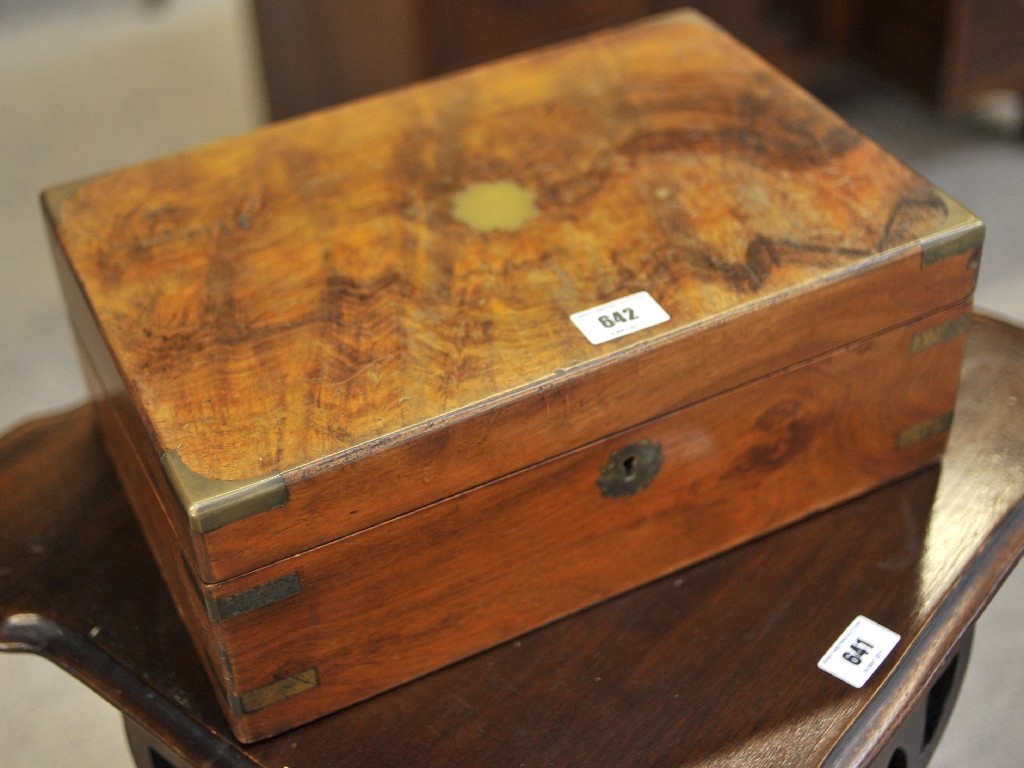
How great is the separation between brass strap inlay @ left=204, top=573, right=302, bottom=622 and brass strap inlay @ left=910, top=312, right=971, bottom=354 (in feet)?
1.67

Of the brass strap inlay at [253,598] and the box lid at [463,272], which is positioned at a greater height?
the box lid at [463,272]

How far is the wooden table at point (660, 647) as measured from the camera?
3.00ft

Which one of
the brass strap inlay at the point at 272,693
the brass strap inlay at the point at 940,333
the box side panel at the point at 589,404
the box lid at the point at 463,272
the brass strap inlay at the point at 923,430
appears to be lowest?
the brass strap inlay at the point at 272,693

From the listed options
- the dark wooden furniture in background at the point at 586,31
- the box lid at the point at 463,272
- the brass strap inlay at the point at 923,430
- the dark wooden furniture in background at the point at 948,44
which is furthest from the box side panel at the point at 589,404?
the dark wooden furniture in background at the point at 948,44

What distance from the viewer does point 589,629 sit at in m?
1.00

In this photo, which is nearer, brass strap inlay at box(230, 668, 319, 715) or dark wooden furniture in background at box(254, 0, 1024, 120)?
brass strap inlay at box(230, 668, 319, 715)

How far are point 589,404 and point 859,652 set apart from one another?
0.27 metres

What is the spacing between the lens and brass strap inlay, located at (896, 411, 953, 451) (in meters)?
1.08

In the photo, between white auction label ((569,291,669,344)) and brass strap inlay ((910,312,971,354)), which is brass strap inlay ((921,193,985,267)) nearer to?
brass strap inlay ((910,312,971,354))

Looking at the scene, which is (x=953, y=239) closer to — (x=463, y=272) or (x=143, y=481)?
(x=463, y=272)

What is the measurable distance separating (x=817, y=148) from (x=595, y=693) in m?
0.49

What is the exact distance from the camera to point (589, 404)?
0.92m

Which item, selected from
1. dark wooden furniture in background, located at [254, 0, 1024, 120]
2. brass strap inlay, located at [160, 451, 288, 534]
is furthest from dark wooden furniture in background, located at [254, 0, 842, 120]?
brass strap inlay, located at [160, 451, 288, 534]

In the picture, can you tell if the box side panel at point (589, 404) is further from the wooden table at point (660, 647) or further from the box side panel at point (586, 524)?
the wooden table at point (660, 647)
